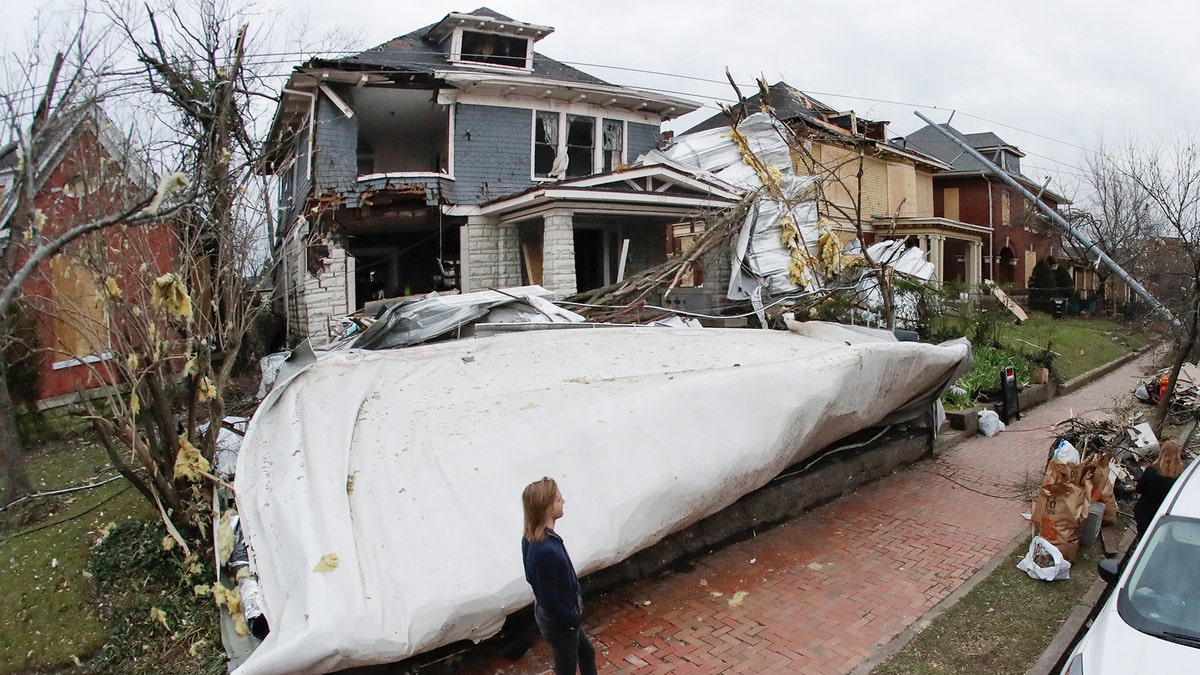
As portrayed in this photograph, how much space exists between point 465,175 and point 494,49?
3.59 meters

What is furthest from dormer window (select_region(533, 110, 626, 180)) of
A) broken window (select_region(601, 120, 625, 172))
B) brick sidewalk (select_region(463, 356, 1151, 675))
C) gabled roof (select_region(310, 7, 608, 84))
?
brick sidewalk (select_region(463, 356, 1151, 675))

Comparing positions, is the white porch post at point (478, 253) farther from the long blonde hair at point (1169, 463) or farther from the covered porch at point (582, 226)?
the long blonde hair at point (1169, 463)

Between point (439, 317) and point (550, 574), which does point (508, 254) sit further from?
point (550, 574)

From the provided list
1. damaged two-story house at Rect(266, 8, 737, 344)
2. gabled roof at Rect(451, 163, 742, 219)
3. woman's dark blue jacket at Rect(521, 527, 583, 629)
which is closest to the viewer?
woman's dark blue jacket at Rect(521, 527, 583, 629)

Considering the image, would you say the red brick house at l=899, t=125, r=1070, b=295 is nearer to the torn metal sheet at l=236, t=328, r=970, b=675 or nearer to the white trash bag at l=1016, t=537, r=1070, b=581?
the white trash bag at l=1016, t=537, r=1070, b=581

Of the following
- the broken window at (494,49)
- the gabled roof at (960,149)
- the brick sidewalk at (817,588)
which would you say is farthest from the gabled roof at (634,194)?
the gabled roof at (960,149)

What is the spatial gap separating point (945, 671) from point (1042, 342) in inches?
624

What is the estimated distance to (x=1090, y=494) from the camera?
20.6 feet

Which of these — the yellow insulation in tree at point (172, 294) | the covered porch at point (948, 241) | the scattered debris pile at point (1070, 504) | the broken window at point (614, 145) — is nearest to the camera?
the yellow insulation in tree at point (172, 294)

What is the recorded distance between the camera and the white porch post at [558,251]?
13609 millimetres

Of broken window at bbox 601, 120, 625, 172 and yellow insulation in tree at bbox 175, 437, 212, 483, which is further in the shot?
broken window at bbox 601, 120, 625, 172

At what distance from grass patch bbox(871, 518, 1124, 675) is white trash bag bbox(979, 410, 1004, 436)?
15.8 feet

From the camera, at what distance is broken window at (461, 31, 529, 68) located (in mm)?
16172

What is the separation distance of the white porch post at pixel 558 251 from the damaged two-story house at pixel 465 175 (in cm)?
3
